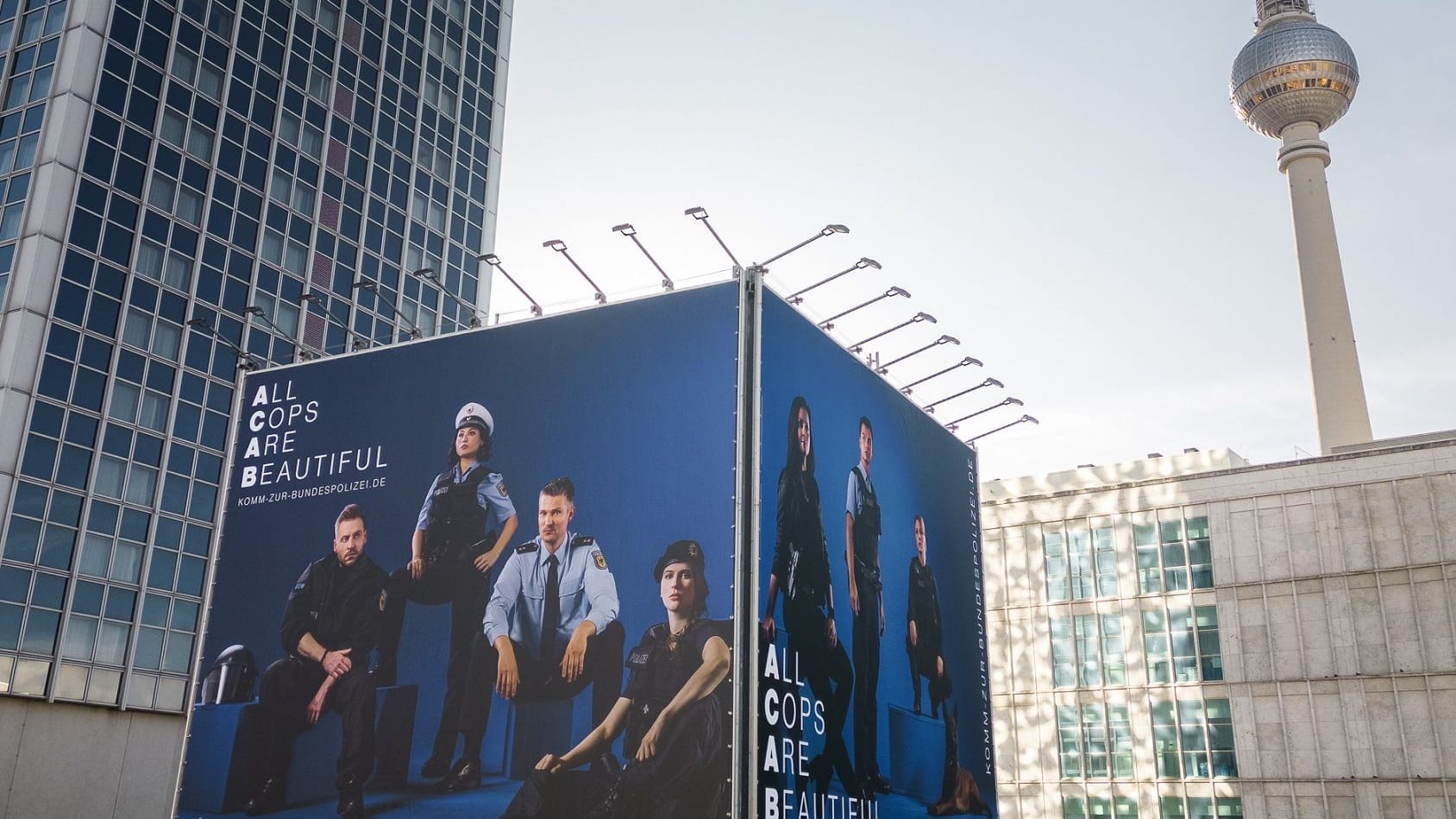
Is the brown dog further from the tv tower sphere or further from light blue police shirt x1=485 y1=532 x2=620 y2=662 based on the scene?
the tv tower sphere

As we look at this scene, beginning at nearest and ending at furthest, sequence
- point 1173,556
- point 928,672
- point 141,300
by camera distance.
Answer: point 928,672
point 141,300
point 1173,556

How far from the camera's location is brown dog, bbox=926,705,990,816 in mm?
28094

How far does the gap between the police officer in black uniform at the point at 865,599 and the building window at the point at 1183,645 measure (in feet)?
114

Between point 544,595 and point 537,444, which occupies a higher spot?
point 537,444

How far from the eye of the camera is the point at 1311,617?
177 feet

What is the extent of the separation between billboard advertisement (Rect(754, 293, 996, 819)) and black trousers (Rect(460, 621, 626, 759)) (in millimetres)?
2837

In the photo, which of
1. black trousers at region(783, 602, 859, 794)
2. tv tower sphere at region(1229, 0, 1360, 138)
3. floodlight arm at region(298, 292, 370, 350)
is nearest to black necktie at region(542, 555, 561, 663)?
black trousers at region(783, 602, 859, 794)

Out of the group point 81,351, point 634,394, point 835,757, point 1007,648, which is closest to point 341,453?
point 634,394

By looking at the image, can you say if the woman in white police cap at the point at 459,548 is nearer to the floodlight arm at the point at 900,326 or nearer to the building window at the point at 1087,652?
the floodlight arm at the point at 900,326

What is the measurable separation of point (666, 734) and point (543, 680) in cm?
286

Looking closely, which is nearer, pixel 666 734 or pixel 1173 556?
pixel 666 734

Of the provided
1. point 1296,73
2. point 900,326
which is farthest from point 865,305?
point 1296,73

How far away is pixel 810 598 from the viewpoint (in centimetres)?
2362

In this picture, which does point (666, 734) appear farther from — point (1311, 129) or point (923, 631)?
point (1311, 129)
